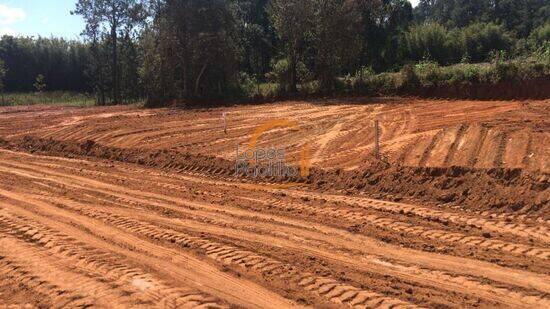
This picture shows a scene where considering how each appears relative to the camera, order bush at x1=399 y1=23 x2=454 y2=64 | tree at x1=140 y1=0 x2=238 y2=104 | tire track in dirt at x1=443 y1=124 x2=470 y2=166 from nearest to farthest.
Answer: tire track in dirt at x1=443 y1=124 x2=470 y2=166 → tree at x1=140 y1=0 x2=238 y2=104 → bush at x1=399 y1=23 x2=454 y2=64

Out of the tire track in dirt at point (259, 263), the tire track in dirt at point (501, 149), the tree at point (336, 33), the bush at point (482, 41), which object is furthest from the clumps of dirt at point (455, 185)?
the bush at point (482, 41)

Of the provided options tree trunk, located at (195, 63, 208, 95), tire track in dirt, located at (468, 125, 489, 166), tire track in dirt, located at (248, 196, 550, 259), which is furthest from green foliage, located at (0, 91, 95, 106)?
tire track in dirt, located at (248, 196, 550, 259)

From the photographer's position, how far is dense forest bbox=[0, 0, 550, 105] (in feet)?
95.6

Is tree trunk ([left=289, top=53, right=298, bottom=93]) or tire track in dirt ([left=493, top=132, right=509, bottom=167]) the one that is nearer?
tire track in dirt ([left=493, top=132, right=509, bottom=167])

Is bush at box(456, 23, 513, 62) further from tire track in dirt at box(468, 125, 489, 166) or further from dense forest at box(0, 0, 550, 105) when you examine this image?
tire track in dirt at box(468, 125, 489, 166)

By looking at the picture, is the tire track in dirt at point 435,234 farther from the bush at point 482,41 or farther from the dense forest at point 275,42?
the bush at point 482,41

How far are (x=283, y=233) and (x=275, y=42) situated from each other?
135ft

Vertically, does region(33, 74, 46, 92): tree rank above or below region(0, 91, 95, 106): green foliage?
above

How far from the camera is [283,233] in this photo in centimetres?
686

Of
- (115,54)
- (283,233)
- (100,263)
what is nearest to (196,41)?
(115,54)

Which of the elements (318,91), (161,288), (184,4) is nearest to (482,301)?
(161,288)

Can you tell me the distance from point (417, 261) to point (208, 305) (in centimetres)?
260

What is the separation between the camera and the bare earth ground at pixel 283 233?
16.3 feet

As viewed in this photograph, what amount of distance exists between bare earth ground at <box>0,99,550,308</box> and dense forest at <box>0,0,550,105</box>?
54.7 ft
